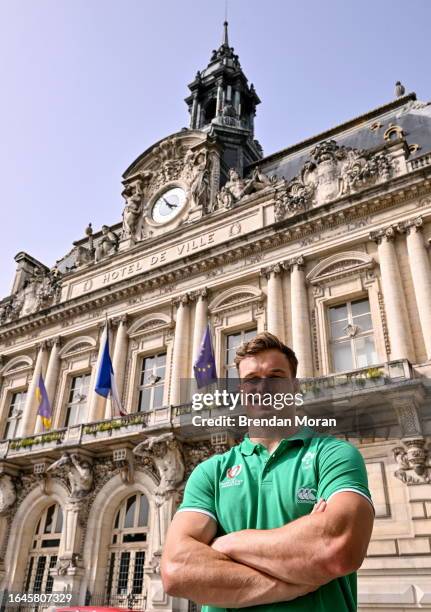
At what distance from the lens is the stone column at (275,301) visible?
46.9 ft

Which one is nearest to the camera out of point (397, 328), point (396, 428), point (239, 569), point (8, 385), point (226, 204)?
point (239, 569)

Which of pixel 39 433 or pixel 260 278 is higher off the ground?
pixel 260 278

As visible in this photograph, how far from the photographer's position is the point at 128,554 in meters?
13.8

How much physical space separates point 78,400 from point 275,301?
8.42 meters

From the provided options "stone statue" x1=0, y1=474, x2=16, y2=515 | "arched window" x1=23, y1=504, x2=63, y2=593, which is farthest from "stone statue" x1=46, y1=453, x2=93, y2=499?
"stone statue" x1=0, y1=474, x2=16, y2=515

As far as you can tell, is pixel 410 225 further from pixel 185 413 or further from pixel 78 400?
pixel 78 400

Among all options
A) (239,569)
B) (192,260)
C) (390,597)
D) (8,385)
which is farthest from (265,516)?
(8,385)

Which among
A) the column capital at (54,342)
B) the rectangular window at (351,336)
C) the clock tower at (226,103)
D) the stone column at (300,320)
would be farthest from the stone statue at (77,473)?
the clock tower at (226,103)

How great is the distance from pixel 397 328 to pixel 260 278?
4956mm

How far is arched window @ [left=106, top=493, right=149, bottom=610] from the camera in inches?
516

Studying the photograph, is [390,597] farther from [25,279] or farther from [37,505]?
[25,279]

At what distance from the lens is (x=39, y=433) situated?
1623 cm

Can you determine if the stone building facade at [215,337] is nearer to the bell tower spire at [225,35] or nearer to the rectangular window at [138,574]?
the rectangular window at [138,574]

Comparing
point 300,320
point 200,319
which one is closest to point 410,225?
point 300,320
